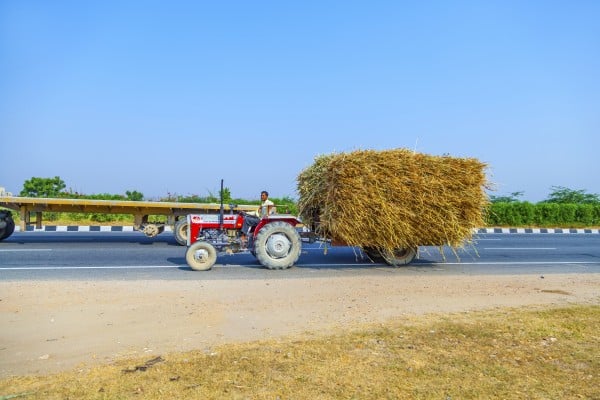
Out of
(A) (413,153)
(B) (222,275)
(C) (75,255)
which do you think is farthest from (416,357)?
(C) (75,255)

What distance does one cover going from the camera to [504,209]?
1164 inches

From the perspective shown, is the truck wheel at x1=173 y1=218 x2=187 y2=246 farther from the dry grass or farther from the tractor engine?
the dry grass

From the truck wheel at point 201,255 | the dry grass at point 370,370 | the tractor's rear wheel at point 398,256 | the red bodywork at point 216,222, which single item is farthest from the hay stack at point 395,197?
Answer: the dry grass at point 370,370

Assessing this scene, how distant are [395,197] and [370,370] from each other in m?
6.51

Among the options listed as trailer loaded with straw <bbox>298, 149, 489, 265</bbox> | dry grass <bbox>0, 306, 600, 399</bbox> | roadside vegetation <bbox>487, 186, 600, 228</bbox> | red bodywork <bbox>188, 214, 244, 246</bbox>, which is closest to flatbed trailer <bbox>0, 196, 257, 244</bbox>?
red bodywork <bbox>188, 214, 244, 246</bbox>

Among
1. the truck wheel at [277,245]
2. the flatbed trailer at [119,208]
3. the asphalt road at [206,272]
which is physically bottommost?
the asphalt road at [206,272]

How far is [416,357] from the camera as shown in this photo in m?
4.91

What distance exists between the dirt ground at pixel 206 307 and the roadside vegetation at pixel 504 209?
45.0 feet

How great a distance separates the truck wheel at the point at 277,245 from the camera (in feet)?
35.9

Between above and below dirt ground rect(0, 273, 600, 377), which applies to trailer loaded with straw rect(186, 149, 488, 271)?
above

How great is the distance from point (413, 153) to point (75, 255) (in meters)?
8.58

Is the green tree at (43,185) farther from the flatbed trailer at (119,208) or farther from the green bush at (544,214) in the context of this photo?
the green bush at (544,214)

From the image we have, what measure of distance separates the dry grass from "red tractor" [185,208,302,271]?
526 cm

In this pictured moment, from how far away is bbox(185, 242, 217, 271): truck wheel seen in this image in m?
10.6
